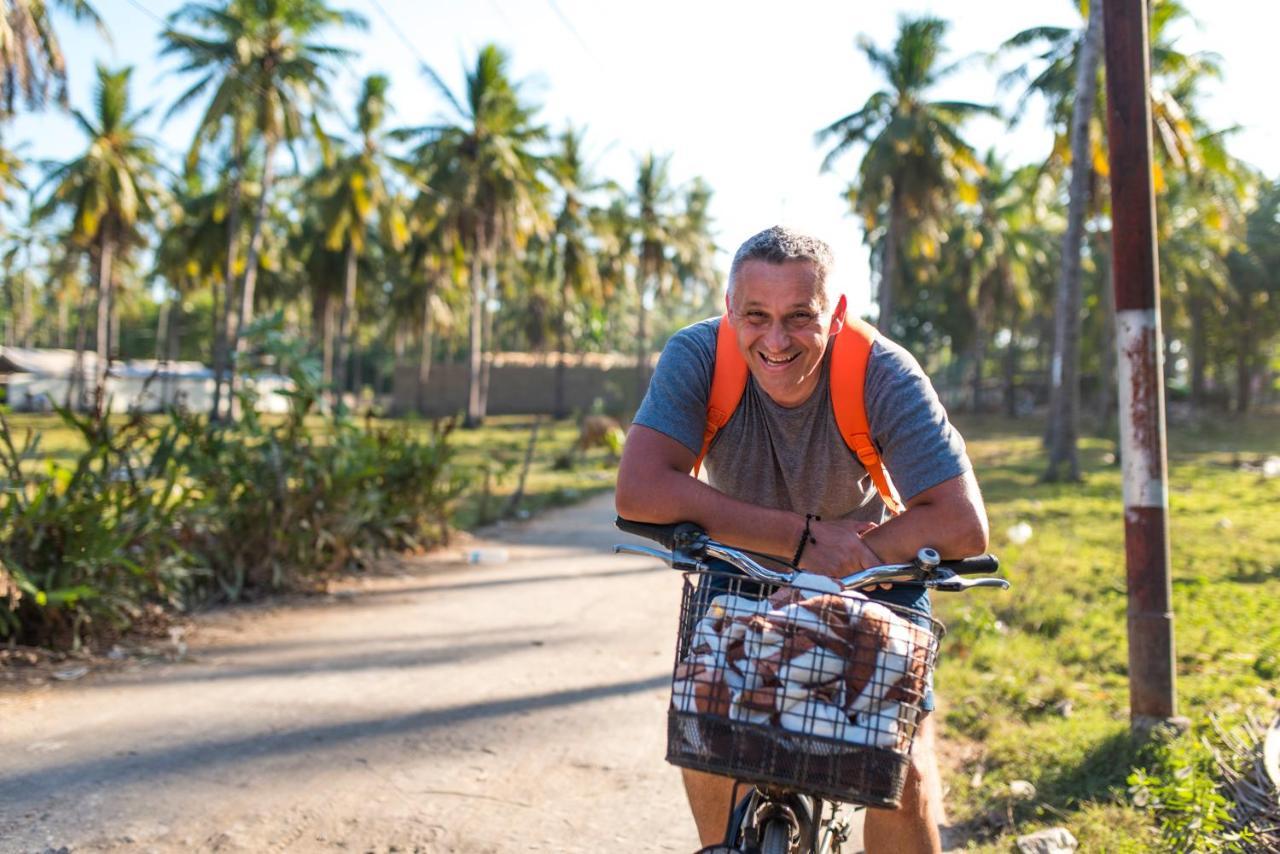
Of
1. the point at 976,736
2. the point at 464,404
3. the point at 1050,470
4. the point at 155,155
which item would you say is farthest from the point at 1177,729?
the point at 464,404

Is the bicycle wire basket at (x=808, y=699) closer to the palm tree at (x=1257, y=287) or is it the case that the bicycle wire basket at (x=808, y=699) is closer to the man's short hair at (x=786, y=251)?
the man's short hair at (x=786, y=251)

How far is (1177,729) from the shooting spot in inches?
179

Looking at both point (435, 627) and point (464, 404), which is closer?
→ point (435, 627)

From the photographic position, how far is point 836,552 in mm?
2301

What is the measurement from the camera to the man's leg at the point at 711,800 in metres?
2.49

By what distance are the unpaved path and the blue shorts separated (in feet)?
5.91

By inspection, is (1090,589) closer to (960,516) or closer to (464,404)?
(960,516)

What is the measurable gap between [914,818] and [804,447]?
87 cm

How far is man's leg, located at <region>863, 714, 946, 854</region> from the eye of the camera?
A: 90.4 inches

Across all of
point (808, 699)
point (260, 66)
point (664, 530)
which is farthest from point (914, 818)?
point (260, 66)

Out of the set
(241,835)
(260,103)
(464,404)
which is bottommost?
(241,835)

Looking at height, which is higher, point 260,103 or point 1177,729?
point 260,103

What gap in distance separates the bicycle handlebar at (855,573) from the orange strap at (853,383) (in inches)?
13.8

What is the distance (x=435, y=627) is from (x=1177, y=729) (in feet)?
14.9
